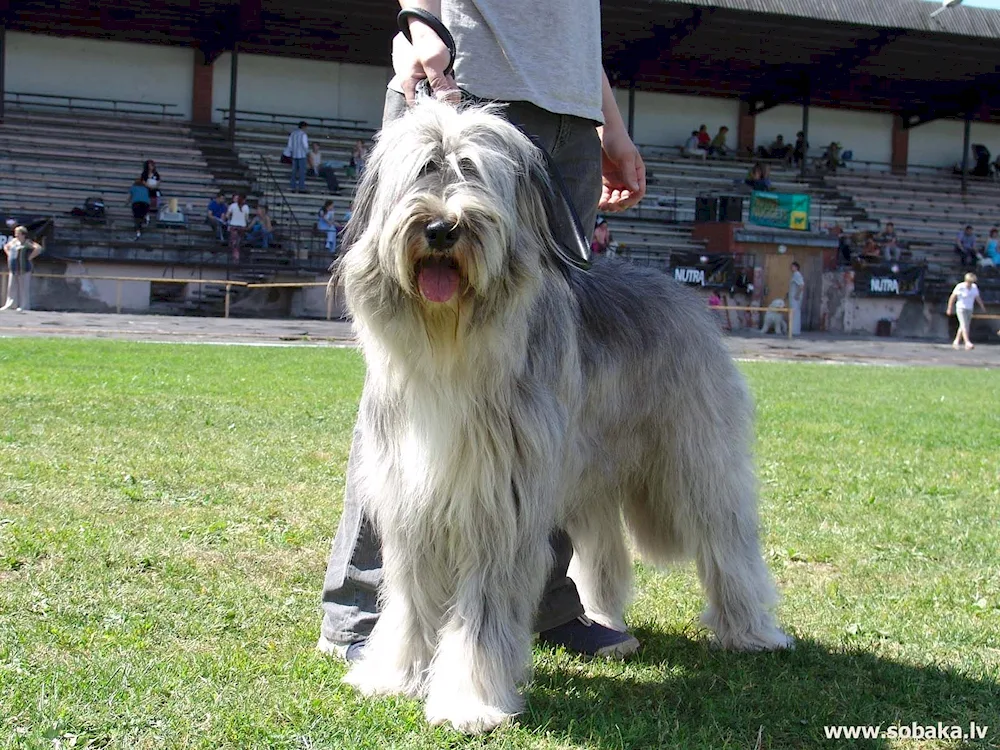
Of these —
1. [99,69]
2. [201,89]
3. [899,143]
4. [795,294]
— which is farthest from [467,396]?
[899,143]

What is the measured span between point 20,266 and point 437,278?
79.0 ft

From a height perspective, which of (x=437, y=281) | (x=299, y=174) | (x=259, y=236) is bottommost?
(x=437, y=281)

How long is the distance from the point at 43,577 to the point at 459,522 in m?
1.90

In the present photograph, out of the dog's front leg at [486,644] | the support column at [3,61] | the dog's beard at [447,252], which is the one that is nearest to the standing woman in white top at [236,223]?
the support column at [3,61]

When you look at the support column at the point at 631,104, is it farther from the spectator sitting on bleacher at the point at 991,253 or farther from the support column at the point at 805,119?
the spectator sitting on bleacher at the point at 991,253

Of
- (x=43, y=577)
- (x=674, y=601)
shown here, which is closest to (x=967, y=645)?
(x=674, y=601)

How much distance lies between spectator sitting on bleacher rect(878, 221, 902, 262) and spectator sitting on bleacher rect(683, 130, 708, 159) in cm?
646

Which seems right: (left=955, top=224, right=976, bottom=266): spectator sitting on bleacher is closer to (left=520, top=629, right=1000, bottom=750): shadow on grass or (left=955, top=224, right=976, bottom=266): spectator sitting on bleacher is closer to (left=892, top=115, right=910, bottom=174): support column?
(left=892, top=115, right=910, bottom=174): support column

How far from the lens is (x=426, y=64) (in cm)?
330

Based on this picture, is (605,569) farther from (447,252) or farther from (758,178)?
(758,178)

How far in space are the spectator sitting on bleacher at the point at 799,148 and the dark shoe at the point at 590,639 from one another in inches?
1422

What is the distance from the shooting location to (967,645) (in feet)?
13.2

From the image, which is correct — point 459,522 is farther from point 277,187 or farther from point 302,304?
point 277,187

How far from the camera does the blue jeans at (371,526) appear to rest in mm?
3643
